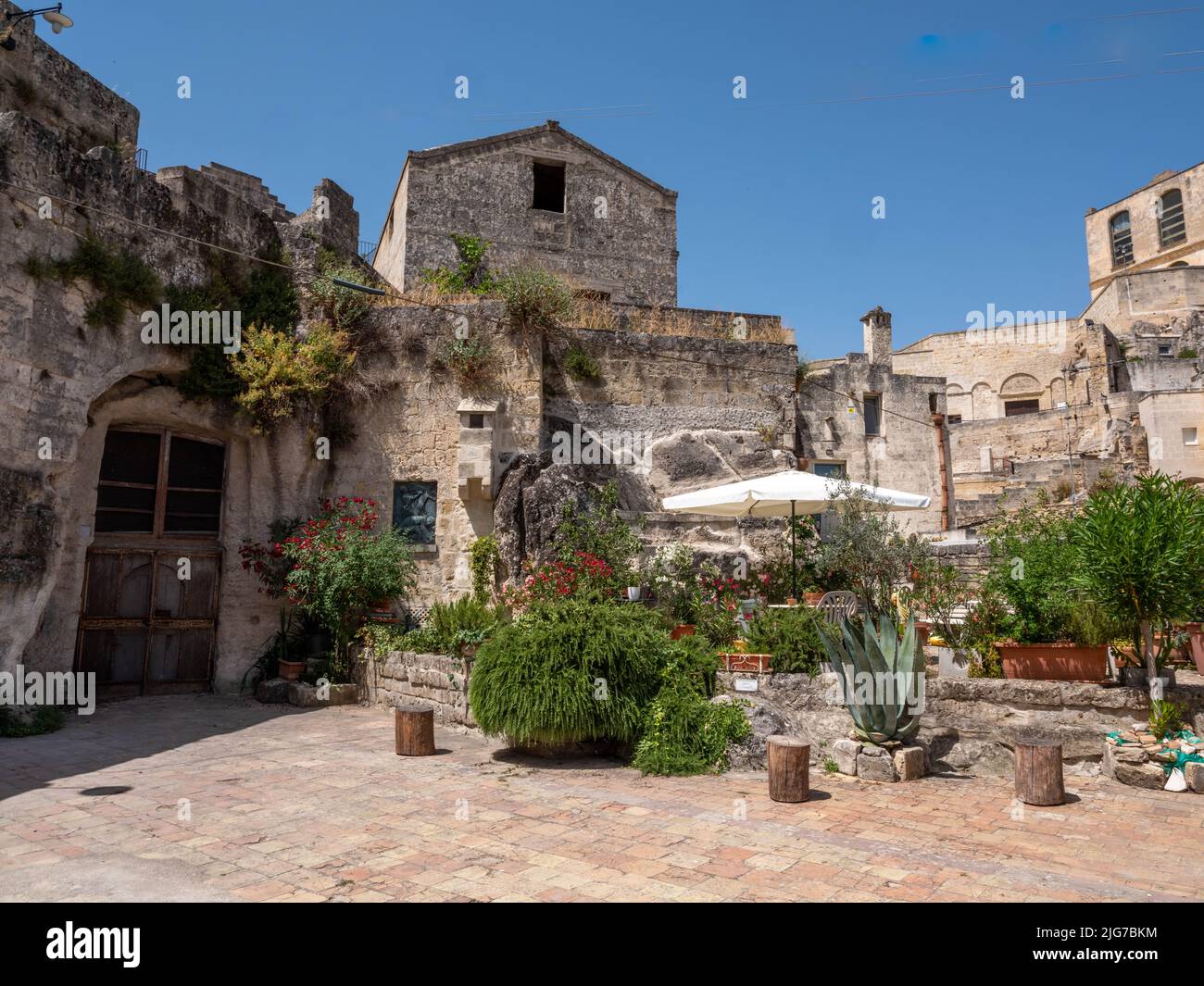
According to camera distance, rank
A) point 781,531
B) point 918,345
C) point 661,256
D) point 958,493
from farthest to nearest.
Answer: point 918,345
point 958,493
point 661,256
point 781,531

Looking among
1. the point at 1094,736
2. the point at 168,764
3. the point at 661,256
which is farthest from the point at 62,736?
the point at 661,256

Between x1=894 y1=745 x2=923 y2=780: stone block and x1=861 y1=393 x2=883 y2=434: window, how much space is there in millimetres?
11386

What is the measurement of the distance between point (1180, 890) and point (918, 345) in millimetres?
39040

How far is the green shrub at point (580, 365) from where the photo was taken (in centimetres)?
1317

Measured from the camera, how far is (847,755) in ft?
21.8

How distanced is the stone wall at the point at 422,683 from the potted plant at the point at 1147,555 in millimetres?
6041

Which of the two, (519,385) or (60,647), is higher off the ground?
(519,385)

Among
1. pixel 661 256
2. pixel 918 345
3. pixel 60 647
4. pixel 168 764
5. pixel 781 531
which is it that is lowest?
pixel 168 764

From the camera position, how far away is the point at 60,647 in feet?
31.0

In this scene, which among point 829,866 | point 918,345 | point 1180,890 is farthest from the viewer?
point 918,345

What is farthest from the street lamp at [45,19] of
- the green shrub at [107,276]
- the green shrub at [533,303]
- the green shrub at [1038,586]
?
the green shrub at [1038,586]

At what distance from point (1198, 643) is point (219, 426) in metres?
11.5

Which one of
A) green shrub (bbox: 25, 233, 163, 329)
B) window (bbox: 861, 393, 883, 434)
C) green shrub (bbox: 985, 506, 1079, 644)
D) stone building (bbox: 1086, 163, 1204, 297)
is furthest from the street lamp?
stone building (bbox: 1086, 163, 1204, 297)
